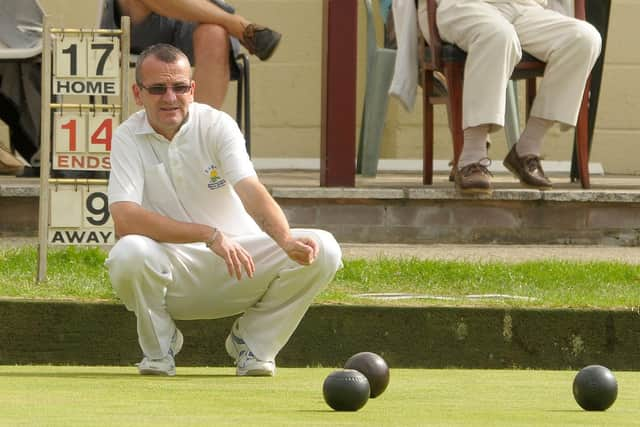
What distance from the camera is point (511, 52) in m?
6.71

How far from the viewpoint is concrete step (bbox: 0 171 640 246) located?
6.75 meters

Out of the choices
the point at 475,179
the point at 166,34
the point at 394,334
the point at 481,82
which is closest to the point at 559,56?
the point at 481,82

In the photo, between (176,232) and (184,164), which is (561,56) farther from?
(176,232)

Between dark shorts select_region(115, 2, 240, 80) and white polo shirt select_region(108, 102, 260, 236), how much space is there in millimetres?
1906

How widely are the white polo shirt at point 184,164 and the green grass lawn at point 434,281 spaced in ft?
1.81

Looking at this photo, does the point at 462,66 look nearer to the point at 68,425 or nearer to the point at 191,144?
the point at 191,144

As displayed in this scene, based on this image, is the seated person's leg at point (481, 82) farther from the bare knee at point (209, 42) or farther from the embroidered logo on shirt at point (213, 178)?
the embroidered logo on shirt at point (213, 178)

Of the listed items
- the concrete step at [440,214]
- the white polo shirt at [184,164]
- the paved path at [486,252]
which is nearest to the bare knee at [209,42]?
the concrete step at [440,214]

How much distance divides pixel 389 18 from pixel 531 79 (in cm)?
97

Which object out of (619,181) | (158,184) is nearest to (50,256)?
(158,184)

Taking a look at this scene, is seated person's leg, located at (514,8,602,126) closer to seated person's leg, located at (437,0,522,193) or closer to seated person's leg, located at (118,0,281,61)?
seated person's leg, located at (437,0,522,193)

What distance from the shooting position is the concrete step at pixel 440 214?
6746 mm

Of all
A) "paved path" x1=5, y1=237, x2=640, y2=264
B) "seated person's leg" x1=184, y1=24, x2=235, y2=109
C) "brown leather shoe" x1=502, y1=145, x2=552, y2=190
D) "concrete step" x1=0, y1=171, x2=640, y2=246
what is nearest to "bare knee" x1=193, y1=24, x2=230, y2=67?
"seated person's leg" x1=184, y1=24, x2=235, y2=109

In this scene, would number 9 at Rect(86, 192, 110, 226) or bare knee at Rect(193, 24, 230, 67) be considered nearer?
number 9 at Rect(86, 192, 110, 226)
